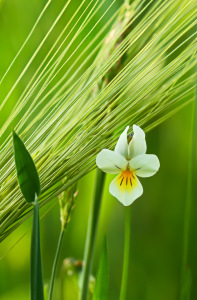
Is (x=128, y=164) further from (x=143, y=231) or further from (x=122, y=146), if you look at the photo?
(x=143, y=231)

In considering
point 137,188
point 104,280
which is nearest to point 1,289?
point 104,280

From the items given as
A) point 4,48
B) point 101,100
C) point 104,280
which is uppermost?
point 4,48

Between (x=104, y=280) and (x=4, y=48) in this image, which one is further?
Result: (x=4, y=48)

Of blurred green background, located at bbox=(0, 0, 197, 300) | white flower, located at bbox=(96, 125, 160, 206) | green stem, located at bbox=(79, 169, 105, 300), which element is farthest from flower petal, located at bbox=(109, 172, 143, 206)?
blurred green background, located at bbox=(0, 0, 197, 300)

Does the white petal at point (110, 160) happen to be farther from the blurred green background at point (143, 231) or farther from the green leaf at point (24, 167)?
the blurred green background at point (143, 231)

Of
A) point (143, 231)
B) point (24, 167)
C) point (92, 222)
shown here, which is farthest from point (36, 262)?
point (143, 231)

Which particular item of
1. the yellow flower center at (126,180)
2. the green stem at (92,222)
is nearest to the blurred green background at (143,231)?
the green stem at (92,222)

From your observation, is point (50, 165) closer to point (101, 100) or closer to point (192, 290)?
point (101, 100)

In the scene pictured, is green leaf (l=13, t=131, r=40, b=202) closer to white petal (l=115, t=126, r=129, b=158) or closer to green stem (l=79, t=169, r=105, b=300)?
white petal (l=115, t=126, r=129, b=158)
